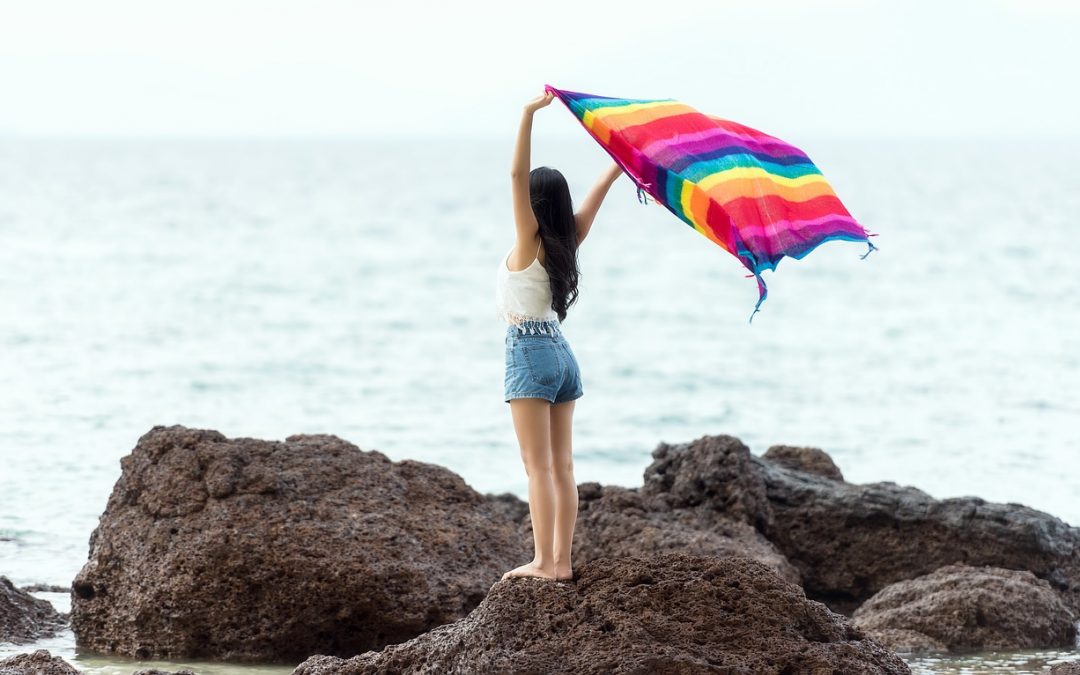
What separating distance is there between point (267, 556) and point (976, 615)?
13.8ft

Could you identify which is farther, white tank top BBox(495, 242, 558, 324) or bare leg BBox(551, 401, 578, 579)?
bare leg BBox(551, 401, 578, 579)

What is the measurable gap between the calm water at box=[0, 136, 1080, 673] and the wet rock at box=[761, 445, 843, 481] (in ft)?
9.39

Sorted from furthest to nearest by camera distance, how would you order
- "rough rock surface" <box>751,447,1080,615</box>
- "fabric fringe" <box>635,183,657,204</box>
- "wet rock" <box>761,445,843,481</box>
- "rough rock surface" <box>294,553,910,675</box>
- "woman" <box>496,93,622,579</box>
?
"wet rock" <box>761,445,843,481</box> < "rough rock surface" <box>751,447,1080,615</box> < "fabric fringe" <box>635,183,657,204</box> < "woman" <box>496,93,622,579</box> < "rough rock surface" <box>294,553,910,675</box>

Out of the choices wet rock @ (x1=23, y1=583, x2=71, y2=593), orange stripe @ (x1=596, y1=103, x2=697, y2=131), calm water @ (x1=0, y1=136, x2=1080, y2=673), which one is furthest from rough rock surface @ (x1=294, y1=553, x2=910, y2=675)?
wet rock @ (x1=23, y1=583, x2=71, y2=593)

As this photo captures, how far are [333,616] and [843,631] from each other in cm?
287

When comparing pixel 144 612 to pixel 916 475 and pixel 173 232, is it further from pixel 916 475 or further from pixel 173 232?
pixel 173 232

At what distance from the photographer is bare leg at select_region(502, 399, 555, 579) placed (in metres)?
6.07

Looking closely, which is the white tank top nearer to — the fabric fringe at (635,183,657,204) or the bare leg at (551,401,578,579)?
the bare leg at (551,401,578,579)

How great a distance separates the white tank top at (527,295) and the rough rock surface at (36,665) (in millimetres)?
2554

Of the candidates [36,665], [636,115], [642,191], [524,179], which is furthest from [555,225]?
[36,665]

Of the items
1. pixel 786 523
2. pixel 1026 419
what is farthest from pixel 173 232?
pixel 786 523

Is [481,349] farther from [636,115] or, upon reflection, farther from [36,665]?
[36,665]

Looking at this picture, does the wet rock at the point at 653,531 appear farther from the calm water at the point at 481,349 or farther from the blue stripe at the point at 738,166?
the blue stripe at the point at 738,166

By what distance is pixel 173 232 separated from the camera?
51.6 m
